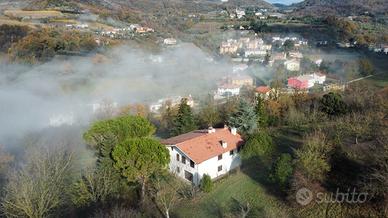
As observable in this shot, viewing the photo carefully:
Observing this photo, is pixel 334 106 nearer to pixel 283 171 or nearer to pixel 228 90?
pixel 283 171

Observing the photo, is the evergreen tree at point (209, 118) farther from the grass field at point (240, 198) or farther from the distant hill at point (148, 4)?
the distant hill at point (148, 4)

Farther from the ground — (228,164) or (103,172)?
(103,172)

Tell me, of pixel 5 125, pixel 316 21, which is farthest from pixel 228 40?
pixel 5 125

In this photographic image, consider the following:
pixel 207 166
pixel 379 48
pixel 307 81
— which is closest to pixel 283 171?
pixel 207 166

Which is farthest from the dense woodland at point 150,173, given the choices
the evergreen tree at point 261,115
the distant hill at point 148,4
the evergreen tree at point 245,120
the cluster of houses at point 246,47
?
the distant hill at point 148,4

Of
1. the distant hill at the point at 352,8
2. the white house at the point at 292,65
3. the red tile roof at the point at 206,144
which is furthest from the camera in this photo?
the distant hill at the point at 352,8

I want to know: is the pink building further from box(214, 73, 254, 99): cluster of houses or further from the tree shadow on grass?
the tree shadow on grass

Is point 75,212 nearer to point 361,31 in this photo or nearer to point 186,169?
point 186,169
